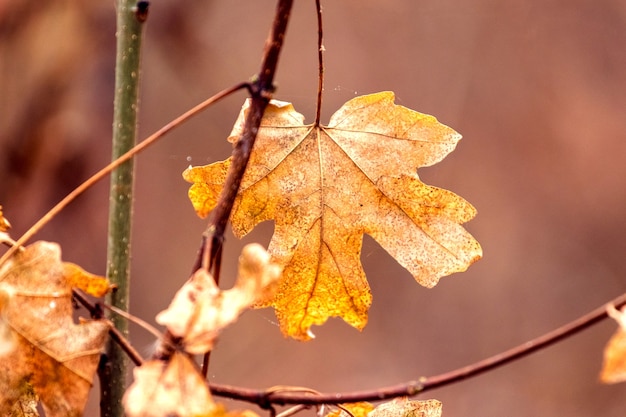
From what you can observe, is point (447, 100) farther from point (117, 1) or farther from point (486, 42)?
point (117, 1)

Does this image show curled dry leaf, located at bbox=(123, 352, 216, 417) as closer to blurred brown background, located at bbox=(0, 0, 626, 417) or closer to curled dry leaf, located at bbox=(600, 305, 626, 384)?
curled dry leaf, located at bbox=(600, 305, 626, 384)

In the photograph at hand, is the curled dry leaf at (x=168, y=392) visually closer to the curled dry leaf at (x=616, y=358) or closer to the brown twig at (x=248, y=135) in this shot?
the brown twig at (x=248, y=135)

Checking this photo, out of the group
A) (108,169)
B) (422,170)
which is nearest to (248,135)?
(108,169)

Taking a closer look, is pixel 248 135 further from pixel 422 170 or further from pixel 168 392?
pixel 422 170

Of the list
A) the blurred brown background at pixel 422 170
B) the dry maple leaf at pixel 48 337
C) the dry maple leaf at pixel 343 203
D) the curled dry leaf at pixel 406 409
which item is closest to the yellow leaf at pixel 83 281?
the dry maple leaf at pixel 48 337

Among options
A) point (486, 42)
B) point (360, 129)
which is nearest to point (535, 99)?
point (486, 42)
